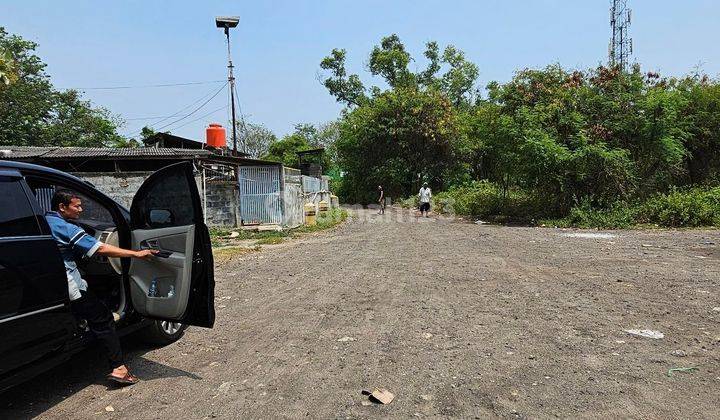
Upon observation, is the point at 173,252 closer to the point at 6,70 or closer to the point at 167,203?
the point at 167,203

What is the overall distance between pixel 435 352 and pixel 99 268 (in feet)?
10.0

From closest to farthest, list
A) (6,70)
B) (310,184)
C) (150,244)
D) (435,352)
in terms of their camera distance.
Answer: (150,244) < (435,352) < (6,70) < (310,184)

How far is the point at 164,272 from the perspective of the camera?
388 cm

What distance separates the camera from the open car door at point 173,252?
3814 mm

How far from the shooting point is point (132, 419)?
320 centimetres

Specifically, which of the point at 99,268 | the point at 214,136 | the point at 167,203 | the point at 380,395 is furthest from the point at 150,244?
the point at 214,136

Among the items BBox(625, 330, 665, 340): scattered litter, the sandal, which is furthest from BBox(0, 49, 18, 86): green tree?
BBox(625, 330, 665, 340): scattered litter

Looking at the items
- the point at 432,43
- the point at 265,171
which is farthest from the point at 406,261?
the point at 432,43

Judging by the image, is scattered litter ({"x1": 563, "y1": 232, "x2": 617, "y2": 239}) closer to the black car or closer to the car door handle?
the black car

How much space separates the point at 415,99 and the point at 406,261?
76.5 feet

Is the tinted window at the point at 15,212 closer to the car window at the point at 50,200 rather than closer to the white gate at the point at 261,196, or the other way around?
the car window at the point at 50,200

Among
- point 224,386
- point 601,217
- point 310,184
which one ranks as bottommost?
point 224,386

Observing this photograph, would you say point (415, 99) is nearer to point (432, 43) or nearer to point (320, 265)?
point (432, 43)

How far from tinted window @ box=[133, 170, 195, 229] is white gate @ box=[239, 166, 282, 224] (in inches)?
512
